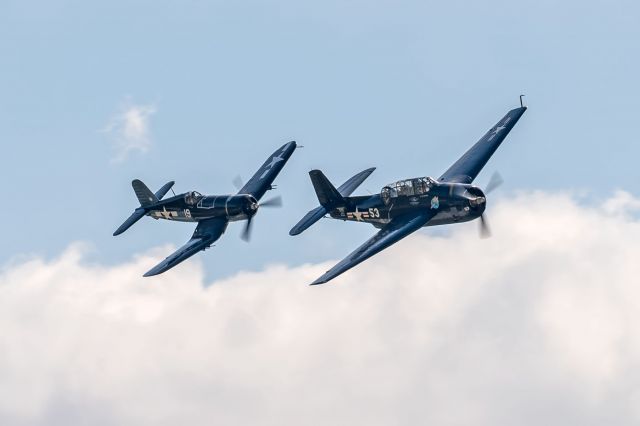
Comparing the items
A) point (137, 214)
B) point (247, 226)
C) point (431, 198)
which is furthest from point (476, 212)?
point (137, 214)

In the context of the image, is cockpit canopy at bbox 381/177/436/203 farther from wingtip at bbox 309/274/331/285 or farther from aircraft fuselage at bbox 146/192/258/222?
wingtip at bbox 309/274/331/285

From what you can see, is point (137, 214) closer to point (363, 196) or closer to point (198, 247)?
point (198, 247)

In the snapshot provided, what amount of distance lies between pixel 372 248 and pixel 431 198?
560cm

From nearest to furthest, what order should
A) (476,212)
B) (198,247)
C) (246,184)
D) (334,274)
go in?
(334,274) → (476,212) → (198,247) → (246,184)

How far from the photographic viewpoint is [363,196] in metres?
85.2

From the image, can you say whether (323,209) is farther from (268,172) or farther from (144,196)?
(144,196)

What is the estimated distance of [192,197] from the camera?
90375 mm

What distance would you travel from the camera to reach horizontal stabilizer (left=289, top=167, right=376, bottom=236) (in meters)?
84.2

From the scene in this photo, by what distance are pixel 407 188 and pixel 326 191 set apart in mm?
5637

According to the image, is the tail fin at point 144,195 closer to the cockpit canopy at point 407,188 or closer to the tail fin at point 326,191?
the tail fin at point 326,191

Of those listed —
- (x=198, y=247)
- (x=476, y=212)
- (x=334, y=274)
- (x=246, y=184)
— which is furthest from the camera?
(x=246, y=184)

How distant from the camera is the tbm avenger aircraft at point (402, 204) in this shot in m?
80.2

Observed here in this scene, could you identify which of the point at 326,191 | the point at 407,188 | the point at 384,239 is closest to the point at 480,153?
the point at 407,188

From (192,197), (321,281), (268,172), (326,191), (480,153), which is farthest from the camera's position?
(268,172)
